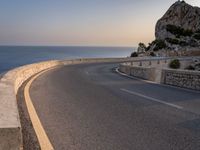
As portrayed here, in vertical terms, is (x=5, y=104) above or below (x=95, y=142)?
above

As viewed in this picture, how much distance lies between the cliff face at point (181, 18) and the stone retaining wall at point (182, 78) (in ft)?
372

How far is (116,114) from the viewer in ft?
25.7

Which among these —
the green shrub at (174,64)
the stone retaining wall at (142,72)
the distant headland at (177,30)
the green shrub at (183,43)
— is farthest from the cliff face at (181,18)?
the stone retaining wall at (142,72)

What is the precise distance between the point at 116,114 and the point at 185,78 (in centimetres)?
753

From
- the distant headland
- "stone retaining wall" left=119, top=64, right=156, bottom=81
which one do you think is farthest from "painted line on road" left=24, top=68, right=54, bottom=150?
the distant headland

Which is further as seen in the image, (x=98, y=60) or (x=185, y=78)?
(x=98, y=60)

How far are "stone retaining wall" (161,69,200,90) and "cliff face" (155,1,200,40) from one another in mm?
113405

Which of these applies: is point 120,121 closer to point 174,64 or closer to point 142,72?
point 142,72

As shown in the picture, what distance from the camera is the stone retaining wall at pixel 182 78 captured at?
45.1ft

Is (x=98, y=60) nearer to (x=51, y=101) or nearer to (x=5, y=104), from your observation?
(x=51, y=101)

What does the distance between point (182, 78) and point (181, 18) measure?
415 ft

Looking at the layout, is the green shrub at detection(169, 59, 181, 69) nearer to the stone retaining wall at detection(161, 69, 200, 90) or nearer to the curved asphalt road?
the stone retaining wall at detection(161, 69, 200, 90)

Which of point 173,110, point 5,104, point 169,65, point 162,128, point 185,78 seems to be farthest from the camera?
point 169,65

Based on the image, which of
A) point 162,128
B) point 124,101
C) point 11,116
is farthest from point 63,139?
point 124,101
